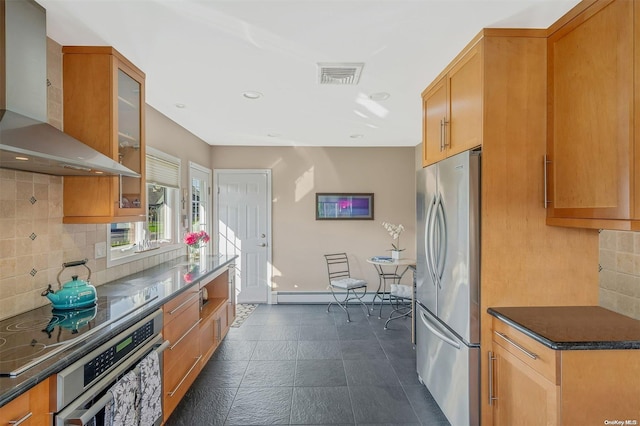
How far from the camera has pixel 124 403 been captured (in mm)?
1545

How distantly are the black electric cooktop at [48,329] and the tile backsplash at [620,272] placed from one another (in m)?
2.87

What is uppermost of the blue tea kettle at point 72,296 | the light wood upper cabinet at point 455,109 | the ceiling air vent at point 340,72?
the ceiling air vent at point 340,72

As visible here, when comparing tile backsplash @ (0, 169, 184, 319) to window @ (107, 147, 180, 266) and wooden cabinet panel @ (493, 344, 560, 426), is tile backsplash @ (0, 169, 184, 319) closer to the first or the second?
window @ (107, 147, 180, 266)

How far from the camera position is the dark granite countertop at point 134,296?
3.62 ft

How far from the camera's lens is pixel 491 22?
5.78ft

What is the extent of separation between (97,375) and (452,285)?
Answer: 196cm

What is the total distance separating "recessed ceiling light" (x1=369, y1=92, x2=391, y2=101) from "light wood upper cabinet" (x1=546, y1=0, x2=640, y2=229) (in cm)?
125

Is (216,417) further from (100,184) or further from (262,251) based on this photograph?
(262,251)

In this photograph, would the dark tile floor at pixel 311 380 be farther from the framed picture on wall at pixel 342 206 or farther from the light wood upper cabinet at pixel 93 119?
the framed picture on wall at pixel 342 206

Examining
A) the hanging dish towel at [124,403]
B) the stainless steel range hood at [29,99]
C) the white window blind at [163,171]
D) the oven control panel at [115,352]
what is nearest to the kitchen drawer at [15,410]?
the oven control panel at [115,352]

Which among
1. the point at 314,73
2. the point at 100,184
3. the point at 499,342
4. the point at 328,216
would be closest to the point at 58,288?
the point at 100,184

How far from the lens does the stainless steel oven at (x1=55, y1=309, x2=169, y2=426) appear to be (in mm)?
1256

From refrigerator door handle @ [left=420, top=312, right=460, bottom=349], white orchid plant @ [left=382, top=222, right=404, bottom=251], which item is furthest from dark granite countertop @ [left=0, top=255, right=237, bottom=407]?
white orchid plant @ [left=382, top=222, right=404, bottom=251]

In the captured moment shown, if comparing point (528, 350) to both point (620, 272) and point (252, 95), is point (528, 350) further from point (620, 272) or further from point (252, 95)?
point (252, 95)
